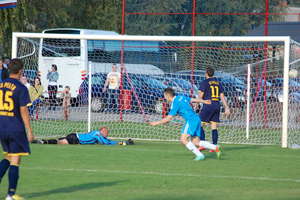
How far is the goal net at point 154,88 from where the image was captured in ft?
59.2

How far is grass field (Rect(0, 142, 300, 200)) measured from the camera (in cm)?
876

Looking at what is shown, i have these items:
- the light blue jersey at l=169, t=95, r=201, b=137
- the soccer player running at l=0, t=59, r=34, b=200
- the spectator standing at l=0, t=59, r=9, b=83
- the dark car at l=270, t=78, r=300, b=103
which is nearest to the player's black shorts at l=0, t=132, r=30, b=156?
the soccer player running at l=0, t=59, r=34, b=200

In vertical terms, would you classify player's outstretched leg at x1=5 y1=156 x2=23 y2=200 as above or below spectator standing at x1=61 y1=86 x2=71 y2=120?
below

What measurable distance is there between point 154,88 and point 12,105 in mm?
11784

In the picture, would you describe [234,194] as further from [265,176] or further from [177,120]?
[177,120]

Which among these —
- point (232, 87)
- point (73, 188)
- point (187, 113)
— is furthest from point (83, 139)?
point (73, 188)

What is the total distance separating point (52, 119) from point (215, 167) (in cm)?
919

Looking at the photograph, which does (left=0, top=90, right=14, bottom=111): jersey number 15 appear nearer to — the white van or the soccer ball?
the soccer ball

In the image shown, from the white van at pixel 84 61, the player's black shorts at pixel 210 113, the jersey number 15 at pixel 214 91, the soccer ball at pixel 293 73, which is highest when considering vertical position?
the white van at pixel 84 61

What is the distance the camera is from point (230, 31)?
25.6m

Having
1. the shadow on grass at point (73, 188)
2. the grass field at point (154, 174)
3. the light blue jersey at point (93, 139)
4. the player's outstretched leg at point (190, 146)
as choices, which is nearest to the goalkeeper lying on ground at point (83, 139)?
the light blue jersey at point (93, 139)

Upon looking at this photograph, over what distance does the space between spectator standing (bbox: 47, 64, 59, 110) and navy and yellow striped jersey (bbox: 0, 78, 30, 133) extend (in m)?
11.2

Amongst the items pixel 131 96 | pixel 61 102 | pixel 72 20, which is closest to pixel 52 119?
pixel 61 102

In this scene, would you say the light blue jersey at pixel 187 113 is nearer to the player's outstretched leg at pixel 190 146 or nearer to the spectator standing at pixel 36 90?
the player's outstretched leg at pixel 190 146
